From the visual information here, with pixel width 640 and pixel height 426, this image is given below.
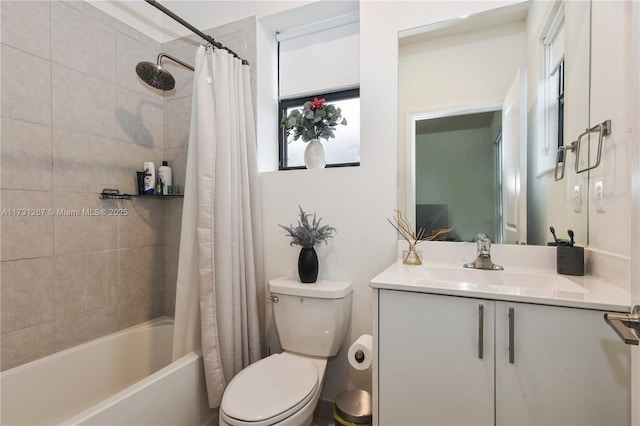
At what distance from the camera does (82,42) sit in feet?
5.26

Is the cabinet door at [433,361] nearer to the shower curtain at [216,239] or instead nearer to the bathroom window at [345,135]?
the shower curtain at [216,239]

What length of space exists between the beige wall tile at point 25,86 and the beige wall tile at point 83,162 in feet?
0.37

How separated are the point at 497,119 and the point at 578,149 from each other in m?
0.34

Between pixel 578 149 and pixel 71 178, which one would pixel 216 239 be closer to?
pixel 71 178

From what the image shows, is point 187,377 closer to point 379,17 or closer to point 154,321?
point 154,321

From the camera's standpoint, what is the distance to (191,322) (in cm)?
144

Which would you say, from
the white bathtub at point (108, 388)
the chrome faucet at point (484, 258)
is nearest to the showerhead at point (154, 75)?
the white bathtub at point (108, 388)

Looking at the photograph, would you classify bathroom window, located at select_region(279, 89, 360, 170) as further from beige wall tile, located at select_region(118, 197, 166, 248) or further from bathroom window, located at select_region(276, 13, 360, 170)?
beige wall tile, located at select_region(118, 197, 166, 248)

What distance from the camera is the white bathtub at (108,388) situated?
1112mm

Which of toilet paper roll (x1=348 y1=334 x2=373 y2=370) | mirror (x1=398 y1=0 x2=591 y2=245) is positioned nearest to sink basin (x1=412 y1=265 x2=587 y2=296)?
mirror (x1=398 y1=0 x2=591 y2=245)

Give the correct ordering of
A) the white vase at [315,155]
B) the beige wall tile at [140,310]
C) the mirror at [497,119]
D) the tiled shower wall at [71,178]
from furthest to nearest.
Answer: the beige wall tile at [140,310] → the white vase at [315,155] → the tiled shower wall at [71,178] → the mirror at [497,119]

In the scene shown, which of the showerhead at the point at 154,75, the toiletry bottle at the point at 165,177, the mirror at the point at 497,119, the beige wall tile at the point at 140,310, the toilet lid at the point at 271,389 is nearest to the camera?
the toilet lid at the point at 271,389

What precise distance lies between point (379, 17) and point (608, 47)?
977 mm

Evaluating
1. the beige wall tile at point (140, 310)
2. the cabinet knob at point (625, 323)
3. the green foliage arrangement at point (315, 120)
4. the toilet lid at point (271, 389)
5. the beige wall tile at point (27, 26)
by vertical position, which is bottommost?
the toilet lid at point (271, 389)
